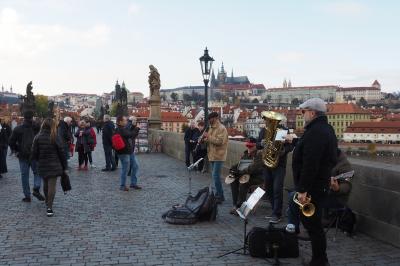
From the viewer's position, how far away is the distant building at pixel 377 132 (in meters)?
104

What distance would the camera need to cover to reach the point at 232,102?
197m

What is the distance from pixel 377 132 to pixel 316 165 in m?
106

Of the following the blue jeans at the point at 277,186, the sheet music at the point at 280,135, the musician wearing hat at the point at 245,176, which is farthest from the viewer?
the musician wearing hat at the point at 245,176

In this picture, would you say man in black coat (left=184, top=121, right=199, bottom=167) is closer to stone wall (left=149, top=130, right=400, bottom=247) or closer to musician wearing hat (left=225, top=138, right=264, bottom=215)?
musician wearing hat (left=225, top=138, right=264, bottom=215)

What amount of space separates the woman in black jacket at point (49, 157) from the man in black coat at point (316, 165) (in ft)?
14.5

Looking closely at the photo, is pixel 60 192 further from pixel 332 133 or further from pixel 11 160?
pixel 11 160

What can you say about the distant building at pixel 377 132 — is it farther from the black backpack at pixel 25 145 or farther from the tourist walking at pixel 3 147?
the black backpack at pixel 25 145

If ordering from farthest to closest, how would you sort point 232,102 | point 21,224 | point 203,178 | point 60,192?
1. point 232,102
2. point 203,178
3. point 60,192
4. point 21,224

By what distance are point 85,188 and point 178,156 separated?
785 cm

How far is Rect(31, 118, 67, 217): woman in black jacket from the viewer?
8.11 m

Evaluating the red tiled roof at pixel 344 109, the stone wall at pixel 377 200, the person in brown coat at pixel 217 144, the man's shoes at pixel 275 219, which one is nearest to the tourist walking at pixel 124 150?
the person in brown coat at pixel 217 144

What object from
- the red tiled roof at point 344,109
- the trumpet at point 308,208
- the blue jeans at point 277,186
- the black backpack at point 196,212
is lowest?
the red tiled roof at point 344,109

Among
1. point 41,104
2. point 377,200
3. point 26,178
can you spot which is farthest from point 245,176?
point 41,104

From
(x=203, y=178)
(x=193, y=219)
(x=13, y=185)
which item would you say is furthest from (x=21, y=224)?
(x=203, y=178)
